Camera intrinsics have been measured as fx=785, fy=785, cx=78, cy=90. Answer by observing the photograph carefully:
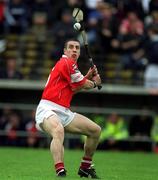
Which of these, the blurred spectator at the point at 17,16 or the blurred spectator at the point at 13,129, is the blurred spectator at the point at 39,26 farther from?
the blurred spectator at the point at 13,129

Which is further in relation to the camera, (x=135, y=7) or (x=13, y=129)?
(x=135, y=7)

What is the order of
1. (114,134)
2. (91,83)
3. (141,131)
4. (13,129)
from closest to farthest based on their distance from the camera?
(91,83)
(114,134)
(141,131)
(13,129)

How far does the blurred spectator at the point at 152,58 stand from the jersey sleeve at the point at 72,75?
10698 millimetres

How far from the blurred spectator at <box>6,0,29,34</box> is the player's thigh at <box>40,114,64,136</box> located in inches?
540

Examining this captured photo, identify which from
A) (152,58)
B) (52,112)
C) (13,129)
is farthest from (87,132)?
(13,129)

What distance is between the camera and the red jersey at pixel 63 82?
40.4 ft

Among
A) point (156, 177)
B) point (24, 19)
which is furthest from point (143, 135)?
point (156, 177)

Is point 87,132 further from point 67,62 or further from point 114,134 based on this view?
point 114,134

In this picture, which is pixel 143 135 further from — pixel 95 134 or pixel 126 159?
pixel 95 134

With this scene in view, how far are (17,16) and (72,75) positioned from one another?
44.5 feet

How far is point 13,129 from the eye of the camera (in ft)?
77.8

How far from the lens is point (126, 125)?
2428 centimetres

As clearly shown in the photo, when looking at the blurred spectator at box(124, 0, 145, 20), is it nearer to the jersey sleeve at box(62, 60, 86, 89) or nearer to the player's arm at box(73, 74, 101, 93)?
the player's arm at box(73, 74, 101, 93)

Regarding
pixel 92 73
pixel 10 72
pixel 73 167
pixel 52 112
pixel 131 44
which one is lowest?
pixel 73 167
